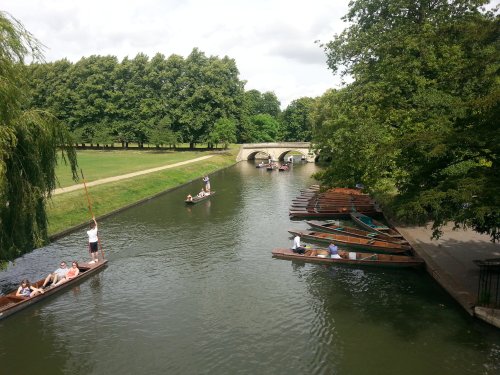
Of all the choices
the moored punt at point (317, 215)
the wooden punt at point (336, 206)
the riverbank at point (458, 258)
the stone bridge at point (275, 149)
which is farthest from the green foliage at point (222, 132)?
the riverbank at point (458, 258)

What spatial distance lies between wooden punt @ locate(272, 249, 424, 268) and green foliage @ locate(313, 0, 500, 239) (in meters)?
2.67

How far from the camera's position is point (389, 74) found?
28.6m

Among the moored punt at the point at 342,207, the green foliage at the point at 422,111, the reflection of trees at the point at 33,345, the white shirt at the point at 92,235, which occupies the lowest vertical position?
the reflection of trees at the point at 33,345

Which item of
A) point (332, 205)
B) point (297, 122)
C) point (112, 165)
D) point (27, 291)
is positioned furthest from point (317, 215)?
point (297, 122)

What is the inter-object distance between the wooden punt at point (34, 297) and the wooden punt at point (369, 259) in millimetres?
11154

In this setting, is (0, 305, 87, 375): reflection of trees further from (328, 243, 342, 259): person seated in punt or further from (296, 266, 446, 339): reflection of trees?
(328, 243, 342, 259): person seated in punt

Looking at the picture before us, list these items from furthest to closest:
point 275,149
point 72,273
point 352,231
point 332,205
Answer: point 275,149 < point 332,205 < point 352,231 < point 72,273

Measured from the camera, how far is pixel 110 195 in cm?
4012

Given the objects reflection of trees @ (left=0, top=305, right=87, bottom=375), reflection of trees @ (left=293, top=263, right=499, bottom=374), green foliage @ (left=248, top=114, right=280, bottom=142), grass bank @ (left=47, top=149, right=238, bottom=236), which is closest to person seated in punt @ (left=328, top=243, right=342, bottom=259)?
reflection of trees @ (left=293, top=263, right=499, bottom=374)

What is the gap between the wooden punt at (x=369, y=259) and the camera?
21891mm

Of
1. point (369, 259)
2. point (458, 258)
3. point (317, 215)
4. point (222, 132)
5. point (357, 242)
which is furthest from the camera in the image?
point (222, 132)

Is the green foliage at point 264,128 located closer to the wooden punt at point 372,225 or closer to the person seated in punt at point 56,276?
the wooden punt at point 372,225

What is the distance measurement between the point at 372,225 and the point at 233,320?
17.2 metres

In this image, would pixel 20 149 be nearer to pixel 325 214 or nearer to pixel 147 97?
pixel 325 214
